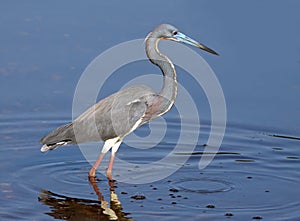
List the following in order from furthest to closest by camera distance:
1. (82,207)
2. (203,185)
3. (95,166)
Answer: (95,166) → (203,185) → (82,207)

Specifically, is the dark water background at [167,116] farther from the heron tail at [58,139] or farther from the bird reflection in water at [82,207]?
the heron tail at [58,139]

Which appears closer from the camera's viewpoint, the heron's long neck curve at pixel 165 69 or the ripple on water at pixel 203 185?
the ripple on water at pixel 203 185

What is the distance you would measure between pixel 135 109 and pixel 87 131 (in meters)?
0.59

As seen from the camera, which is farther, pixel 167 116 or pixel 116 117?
pixel 167 116

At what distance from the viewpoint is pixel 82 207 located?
8664mm

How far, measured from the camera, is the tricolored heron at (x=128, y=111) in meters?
9.52

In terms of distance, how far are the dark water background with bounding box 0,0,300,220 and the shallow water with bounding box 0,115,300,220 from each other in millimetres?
12

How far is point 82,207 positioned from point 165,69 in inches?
73.4

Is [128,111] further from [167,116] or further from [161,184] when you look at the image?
[167,116]

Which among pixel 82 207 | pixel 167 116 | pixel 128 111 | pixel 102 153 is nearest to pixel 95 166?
pixel 102 153

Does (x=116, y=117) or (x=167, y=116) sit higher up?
(x=167, y=116)

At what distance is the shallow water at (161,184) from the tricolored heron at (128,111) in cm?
39

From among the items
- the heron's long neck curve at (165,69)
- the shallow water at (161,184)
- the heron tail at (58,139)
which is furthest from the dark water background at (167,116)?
the heron's long neck curve at (165,69)

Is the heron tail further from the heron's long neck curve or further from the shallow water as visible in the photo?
the heron's long neck curve
